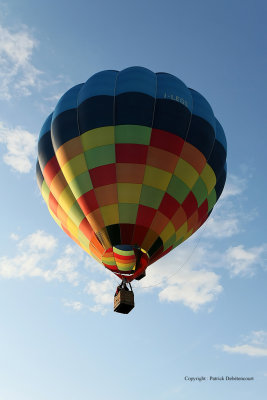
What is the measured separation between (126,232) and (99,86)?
4524mm

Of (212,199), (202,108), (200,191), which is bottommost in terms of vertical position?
(200,191)

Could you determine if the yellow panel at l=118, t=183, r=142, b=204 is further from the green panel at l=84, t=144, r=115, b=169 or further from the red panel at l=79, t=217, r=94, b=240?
the red panel at l=79, t=217, r=94, b=240

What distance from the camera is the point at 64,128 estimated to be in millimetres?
11594

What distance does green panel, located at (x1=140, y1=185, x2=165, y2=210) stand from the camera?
35.9 feet

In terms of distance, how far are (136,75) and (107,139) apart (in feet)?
7.81

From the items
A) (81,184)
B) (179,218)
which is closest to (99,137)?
(81,184)

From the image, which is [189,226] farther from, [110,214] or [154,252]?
[110,214]

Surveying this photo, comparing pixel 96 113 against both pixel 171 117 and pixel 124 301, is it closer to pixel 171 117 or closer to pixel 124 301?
pixel 171 117

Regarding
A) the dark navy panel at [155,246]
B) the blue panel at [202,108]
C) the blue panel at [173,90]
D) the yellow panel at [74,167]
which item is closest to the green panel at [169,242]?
the dark navy panel at [155,246]

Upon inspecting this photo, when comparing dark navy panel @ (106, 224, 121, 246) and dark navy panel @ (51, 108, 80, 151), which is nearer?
dark navy panel @ (106, 224, 121, 246)

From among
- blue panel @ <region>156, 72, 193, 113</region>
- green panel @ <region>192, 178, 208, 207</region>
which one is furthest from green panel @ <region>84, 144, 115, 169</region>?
green panel @ <region>192, 178, 208, 207</region>

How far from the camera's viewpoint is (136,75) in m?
11.8

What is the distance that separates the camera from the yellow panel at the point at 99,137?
36.2 feet

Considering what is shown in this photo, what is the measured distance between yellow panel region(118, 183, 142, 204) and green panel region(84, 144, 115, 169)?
80cm
